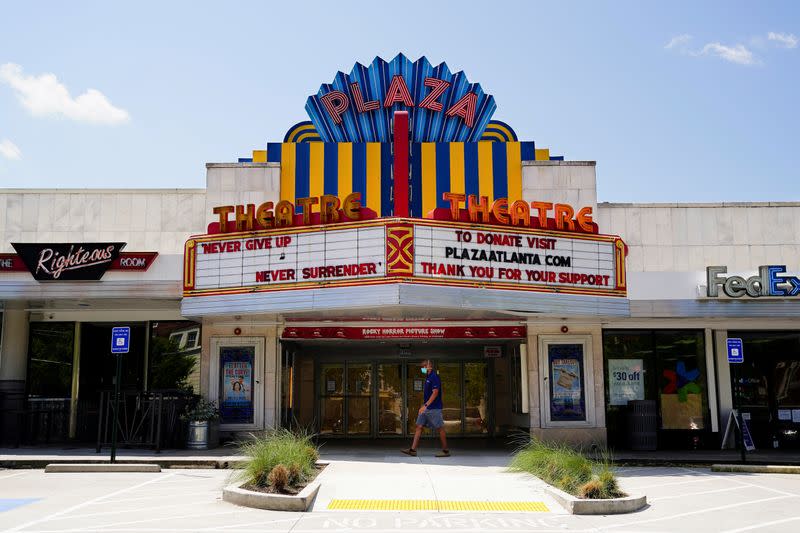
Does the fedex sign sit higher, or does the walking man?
the fedex sign

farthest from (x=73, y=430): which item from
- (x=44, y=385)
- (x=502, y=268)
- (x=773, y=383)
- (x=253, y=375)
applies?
(x=773, y=383)

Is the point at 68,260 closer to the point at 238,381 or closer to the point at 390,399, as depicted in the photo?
the point at 238,381

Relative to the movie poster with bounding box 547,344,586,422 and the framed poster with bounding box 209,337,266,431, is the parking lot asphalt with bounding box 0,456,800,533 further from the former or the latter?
the framed poster with bounding box 209,337,266,431

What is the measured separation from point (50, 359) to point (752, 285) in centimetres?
1735

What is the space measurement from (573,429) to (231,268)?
8871mm

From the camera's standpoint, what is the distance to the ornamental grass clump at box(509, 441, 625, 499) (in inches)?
452

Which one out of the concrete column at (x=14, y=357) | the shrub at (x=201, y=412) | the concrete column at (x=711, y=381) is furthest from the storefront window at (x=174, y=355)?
the concrete column at (x=711, y=381)

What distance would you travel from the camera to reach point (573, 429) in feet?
62.5

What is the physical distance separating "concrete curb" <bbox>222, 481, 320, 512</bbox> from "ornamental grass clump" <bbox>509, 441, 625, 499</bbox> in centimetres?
393

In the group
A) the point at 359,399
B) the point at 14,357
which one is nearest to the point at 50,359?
the point at 14,357

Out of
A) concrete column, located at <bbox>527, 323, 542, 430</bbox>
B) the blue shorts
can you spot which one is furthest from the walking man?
concrete column, located at <bbox>527, 323, 542, 430</bbox>

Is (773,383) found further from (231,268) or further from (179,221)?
(179,221)

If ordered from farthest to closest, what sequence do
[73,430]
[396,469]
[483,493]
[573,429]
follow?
[73,430], [573,429], [396,469], [483,493]

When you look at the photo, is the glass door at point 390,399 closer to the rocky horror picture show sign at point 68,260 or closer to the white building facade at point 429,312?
the white building facade at point 429,312
